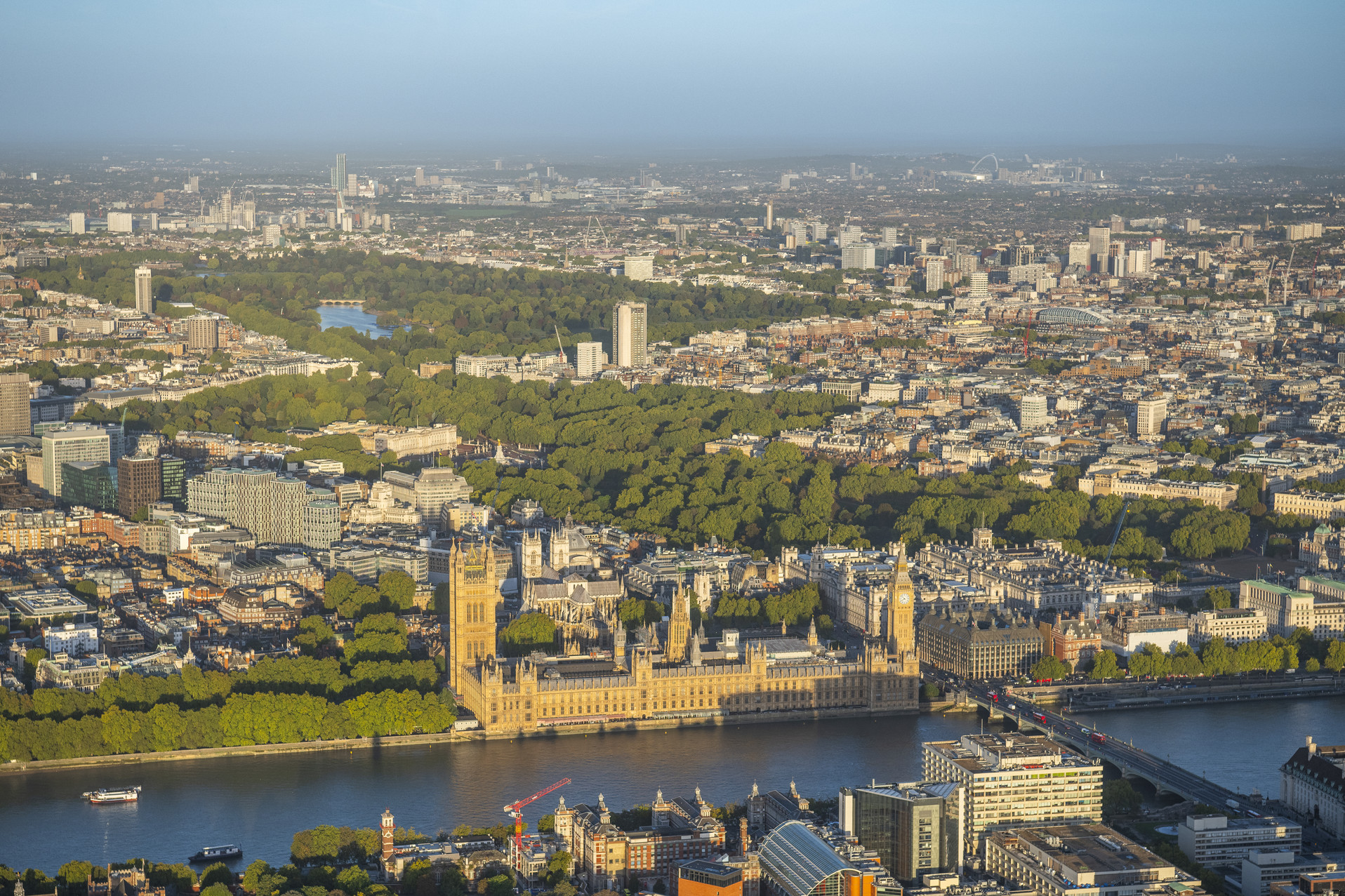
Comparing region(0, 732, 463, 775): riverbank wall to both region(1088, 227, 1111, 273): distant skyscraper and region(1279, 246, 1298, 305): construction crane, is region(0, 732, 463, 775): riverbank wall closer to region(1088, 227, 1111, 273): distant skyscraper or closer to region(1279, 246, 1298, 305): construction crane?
region(1279, 246, 1298, 305): construction crane

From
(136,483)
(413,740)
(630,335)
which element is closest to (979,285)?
(630,335)

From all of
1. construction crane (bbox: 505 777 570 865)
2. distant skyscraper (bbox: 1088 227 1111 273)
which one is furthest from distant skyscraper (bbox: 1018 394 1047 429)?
distant skyscraper (bbox: 1088 227 1111 273)

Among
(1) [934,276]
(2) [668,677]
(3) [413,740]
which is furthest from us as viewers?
(1) [934,276]

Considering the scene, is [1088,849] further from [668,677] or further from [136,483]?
[136,483]

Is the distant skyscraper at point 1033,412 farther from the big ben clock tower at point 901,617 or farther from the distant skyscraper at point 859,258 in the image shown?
the distant skyscraper at point 859,258

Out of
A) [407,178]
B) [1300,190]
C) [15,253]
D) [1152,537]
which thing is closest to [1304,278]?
[1300,190]

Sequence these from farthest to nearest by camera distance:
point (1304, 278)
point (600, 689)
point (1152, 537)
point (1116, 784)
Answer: point (1304, 278), point (1152, 537), point (600, 689), point (1116, 784)

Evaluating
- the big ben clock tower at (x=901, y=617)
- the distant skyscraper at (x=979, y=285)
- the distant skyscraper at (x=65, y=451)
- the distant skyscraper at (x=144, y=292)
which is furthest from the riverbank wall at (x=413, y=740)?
the distant skyscraper at (x=979, y=285)

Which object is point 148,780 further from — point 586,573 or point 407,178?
point 407,178
